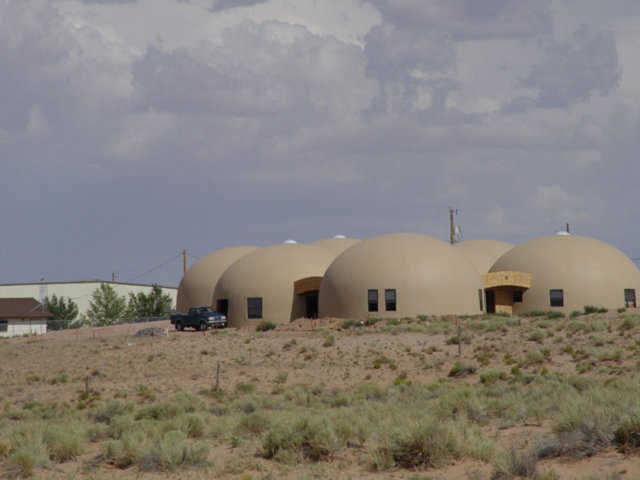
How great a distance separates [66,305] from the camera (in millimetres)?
95312

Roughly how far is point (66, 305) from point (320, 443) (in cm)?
8526

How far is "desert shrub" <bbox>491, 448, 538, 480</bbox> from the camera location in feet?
39.8

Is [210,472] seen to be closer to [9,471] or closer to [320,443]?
[320,443]

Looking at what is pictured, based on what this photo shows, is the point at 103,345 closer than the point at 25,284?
Yes

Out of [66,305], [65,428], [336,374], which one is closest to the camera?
[65,428]

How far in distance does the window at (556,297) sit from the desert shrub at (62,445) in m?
42.6

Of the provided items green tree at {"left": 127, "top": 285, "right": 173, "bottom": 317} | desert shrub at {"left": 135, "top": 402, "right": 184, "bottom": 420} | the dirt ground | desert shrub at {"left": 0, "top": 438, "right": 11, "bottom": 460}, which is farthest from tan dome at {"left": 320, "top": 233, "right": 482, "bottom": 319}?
green tree at {"left": 127, "top": 285, "right": 173, "bottom": 317}

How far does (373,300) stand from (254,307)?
9254mm

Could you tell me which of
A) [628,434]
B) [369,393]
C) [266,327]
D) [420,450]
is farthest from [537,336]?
[628,434]

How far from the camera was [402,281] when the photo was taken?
50594 millimetres

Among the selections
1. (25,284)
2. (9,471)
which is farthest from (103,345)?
(25,284)

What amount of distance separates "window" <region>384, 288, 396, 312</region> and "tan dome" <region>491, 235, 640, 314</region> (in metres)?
10.6

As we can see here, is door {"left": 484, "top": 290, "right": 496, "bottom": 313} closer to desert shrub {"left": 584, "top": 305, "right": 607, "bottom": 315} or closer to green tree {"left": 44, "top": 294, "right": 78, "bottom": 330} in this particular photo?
desert shrub {"left": 584, "top": 305, "right": 607, "bottom": 315}

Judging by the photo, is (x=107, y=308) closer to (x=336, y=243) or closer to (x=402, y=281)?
(x=336, y=243)
